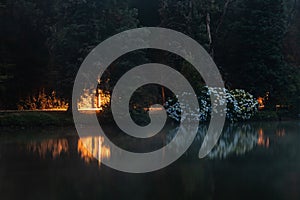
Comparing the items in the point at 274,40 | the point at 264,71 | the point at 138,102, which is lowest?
the point at 138,102

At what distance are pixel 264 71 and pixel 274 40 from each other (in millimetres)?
1676

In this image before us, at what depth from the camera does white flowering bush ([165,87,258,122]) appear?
2044 centimetres

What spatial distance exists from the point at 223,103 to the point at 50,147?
11071 mm

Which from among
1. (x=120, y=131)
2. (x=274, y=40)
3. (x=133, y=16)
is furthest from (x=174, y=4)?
(x=120, y=131)

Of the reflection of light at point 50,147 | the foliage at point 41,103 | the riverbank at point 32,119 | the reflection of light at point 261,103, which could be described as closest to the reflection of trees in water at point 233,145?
the reflection of light at point 50,147

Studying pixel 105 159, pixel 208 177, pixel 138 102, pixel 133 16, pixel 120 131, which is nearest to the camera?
pixel 208 177

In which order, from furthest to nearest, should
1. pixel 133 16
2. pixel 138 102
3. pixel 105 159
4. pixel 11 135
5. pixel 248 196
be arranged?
pixel 133 16
pixel 138 102
pixel 11 135
pixel 105 159
pixel 248 196

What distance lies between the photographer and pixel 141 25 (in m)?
23.2

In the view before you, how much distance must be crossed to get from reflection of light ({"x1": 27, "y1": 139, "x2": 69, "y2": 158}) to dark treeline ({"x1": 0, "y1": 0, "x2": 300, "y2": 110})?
5162 millimetres

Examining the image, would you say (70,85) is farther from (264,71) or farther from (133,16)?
(264,71)

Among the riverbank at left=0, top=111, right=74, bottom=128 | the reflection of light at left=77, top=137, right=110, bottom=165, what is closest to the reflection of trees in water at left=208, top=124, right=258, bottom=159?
the reflection of light at left=77, top=137, right=110, bottom=165

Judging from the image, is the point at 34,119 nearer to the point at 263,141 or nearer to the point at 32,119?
the point at 32,119

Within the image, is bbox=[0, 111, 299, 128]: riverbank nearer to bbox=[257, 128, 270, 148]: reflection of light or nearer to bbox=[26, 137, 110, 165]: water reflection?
bbox=[26, 137, 110, 165]: water reflection

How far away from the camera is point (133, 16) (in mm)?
19172
